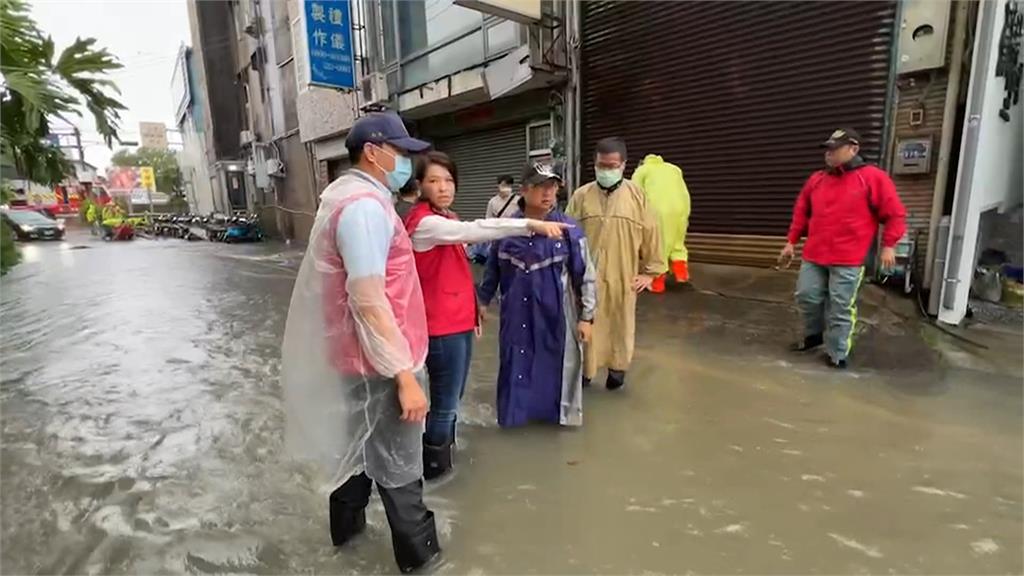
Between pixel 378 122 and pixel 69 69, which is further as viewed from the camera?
pixel 69 69

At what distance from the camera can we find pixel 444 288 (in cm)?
235

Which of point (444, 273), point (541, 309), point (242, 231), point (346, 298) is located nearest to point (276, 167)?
point (242, 231)

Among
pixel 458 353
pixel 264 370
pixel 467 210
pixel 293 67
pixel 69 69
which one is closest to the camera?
pixel 458 353

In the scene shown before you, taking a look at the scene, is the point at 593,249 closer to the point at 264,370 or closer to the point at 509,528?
the point at 509,528

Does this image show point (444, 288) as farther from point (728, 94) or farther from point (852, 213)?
point (728, 94)

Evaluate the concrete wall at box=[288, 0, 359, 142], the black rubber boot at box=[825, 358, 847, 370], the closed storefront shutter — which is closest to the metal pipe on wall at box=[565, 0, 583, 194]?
the closed storefront shutter

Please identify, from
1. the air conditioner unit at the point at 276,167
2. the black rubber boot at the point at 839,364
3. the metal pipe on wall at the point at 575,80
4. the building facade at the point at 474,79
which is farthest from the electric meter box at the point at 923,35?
the air conditioner unit at the point at 276,167

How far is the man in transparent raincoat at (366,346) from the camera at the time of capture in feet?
5.33

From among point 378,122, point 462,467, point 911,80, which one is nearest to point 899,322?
point 911,80

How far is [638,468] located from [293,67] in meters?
18.0

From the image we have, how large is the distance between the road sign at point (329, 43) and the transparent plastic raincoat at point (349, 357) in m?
10.7

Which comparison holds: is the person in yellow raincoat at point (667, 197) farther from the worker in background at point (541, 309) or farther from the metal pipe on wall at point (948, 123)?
the worker in background at point (541, 309)

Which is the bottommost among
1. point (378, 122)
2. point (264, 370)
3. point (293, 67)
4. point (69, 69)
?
point (264, 370)

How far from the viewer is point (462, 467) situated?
2.73 meters
